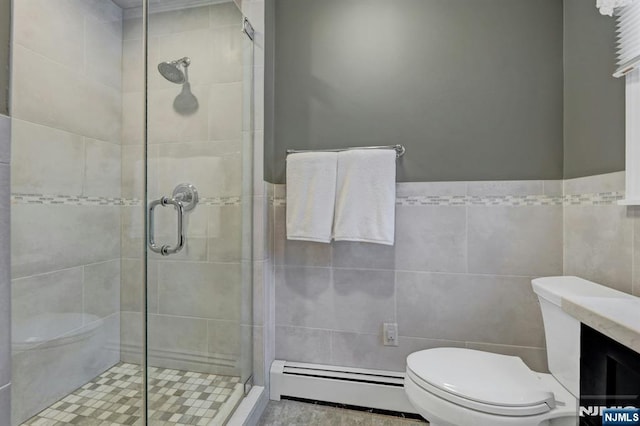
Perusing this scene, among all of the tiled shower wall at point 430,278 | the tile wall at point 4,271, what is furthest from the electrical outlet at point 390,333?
the tile wall at point 4,271

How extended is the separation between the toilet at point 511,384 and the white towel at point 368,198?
0.60m

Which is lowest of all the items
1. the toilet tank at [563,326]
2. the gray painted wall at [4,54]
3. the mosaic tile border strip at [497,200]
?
the toilet tank at [563,326]

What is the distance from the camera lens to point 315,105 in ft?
5.70

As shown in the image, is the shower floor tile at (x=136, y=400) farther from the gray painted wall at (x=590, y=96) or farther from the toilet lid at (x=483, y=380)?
the gray painted wall at (x=590, y=96)

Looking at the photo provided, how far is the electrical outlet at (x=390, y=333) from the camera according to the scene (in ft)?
5.35

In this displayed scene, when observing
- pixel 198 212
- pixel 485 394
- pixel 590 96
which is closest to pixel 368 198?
pixel 198 212

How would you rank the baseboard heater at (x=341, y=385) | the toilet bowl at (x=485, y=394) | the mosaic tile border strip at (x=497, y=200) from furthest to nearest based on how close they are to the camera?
1. the baseboard heater at (x=341, y=385)
2. the mosaic tile border strip at (x=497, y=200)
3. the toilet bowl at (x=485, y=394)

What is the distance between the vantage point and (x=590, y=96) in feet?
4.36

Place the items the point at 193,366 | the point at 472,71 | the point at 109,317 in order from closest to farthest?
the point at 193,366 < the point at 109,317 < the point at 472,71

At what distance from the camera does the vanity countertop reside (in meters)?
0.64

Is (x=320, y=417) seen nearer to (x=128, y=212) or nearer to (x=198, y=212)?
(x=198, y=212)

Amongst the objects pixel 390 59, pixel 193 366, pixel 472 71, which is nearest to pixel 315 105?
pixel 390 59

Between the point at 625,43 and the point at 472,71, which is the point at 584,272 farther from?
the point at 472,71

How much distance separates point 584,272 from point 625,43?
0.93 m
